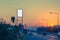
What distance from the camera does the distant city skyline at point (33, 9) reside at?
3.19 metres

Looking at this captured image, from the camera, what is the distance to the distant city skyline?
319cm

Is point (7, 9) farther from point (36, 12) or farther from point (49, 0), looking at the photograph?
point (49, 0)

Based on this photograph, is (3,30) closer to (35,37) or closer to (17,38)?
(17,38)

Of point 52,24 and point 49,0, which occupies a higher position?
point 49,0

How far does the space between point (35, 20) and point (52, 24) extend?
0.91 ft

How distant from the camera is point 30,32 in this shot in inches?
127

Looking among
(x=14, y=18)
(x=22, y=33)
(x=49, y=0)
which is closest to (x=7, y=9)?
(x=14, y=18)

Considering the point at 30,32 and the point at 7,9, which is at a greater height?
the point at 7,9

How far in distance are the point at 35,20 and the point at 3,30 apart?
1.74ft

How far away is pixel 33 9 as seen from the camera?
10.7ft

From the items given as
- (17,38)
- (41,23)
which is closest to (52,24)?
(41,23)

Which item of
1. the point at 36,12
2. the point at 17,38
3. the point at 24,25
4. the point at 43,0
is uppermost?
the point at 43,0

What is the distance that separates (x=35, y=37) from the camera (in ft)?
10.5

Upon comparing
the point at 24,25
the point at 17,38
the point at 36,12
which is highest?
the point at 36,12
